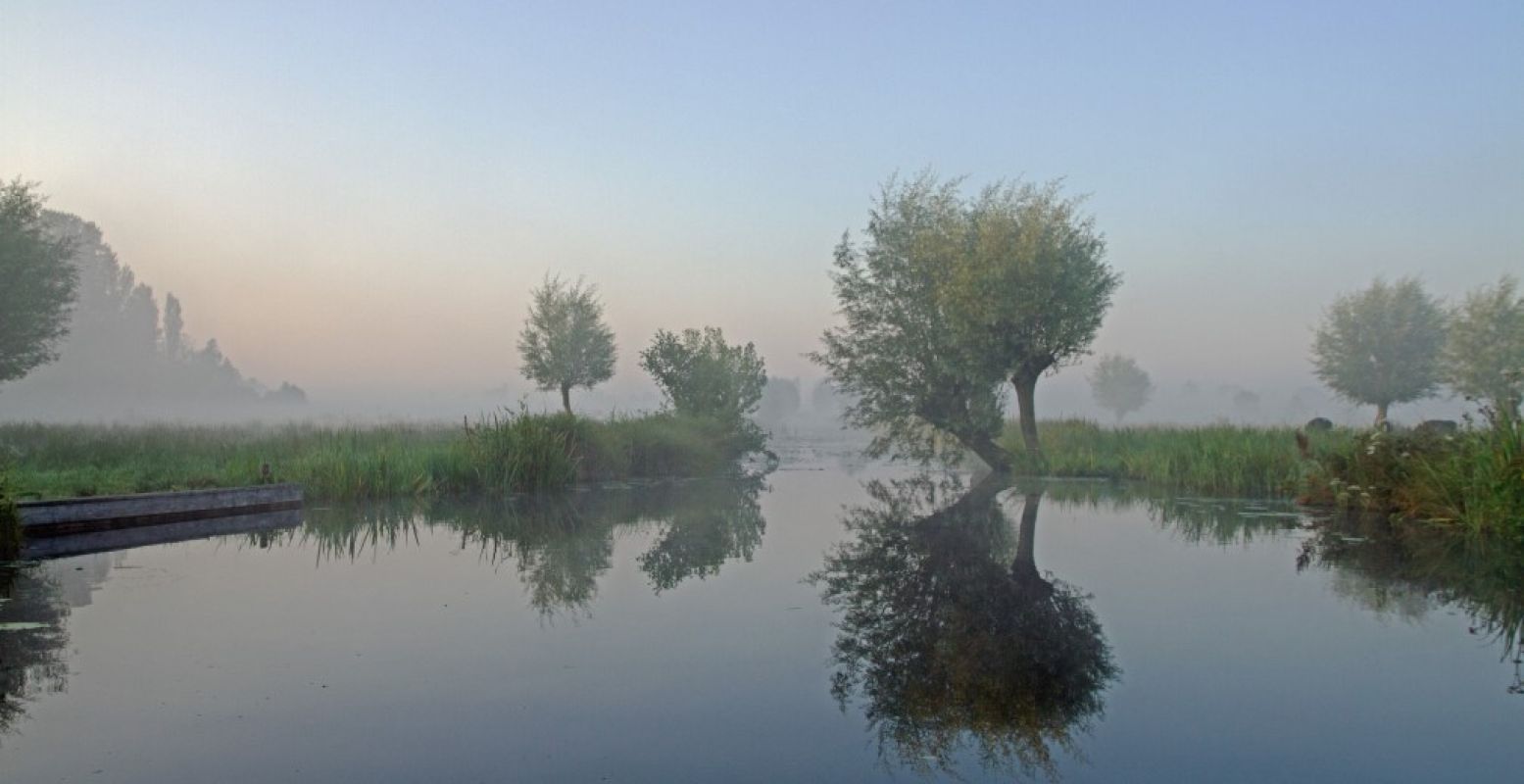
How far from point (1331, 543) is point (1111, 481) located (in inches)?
446

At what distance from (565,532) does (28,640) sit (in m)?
6.94

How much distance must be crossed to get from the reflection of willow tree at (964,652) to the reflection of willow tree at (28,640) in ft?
16.1

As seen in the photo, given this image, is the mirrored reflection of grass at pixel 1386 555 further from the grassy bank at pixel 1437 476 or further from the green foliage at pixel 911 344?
the green foliage at pixel 911 344

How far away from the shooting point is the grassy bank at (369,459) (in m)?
16.4

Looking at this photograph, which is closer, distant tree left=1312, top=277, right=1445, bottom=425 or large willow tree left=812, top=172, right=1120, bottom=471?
large willow tree left=812, top=172, right=1120, bottom=471

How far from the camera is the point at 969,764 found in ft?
13.5

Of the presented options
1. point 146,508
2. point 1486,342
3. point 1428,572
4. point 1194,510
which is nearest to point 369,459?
point 146,508

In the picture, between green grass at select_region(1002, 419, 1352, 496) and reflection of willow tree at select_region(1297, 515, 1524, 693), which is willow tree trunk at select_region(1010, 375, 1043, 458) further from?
reflection of willow tree at select_region(1297, 515, 1524, 693)

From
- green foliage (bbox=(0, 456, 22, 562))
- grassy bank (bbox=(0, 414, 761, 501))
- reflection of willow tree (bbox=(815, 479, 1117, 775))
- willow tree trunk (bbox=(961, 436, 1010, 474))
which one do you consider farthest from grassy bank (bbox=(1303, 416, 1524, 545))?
green foliage (bbox=(0, 456, 22, 562))

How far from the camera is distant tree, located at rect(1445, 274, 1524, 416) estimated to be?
→ 4494 centimetres

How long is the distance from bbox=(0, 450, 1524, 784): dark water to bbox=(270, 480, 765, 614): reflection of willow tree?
125mm

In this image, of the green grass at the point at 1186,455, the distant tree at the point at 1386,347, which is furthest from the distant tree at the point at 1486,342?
the green grass at the point at 1186,455

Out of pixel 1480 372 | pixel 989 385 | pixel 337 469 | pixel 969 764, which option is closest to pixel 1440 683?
pixel 969 764

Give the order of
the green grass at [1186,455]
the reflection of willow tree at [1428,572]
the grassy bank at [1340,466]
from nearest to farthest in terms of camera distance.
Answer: the reflection of willow tree at [1428,572]
the grassy bank at [1340,466]
the green grass at [1186,455]
